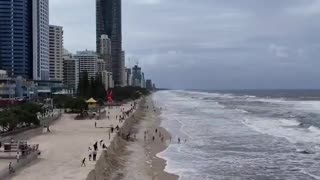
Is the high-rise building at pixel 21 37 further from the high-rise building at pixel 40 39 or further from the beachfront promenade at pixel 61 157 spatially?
the beachfront promenade at pixel 61 157

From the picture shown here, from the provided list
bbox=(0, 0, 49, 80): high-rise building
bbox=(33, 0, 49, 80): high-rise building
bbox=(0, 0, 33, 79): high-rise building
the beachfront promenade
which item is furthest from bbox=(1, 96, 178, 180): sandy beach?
bbox=(33, 0, 49, 80): high-rise building

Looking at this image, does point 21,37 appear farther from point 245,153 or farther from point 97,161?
point 97,161

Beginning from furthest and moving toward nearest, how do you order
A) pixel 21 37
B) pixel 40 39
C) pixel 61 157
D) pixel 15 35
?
pixel 40 39
pixel 21 37
pixel 15 35
pixel 61 157

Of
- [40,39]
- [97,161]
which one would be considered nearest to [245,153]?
[97,161]

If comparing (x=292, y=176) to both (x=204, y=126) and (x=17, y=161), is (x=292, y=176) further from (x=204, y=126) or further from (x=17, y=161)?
(x=204, y=126)

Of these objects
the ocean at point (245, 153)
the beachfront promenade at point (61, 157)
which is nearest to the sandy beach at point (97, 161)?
the beachfront promenade at point (61, 157)

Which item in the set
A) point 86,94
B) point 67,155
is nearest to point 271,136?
point 67,155
